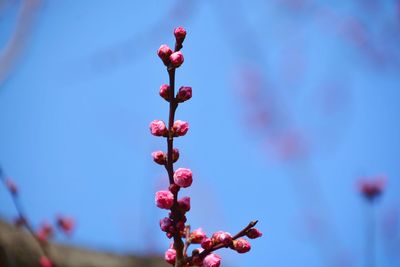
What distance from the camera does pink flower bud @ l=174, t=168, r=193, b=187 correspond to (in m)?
0.85

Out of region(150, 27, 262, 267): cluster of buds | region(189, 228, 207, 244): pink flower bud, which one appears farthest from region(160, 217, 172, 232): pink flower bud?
region(189, 228, 207, 244): pink flower bud

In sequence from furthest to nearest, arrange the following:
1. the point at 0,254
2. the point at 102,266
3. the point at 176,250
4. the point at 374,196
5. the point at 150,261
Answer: the point at 150,261 → the point at 102,266 → the point at 374,196 → the point at 0,254 → the point at 176,250

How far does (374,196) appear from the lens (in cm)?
236

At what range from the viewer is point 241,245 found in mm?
868

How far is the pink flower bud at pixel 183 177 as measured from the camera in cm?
85

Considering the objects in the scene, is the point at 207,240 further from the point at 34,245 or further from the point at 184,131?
the point at 34,245

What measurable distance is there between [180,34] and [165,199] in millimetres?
450

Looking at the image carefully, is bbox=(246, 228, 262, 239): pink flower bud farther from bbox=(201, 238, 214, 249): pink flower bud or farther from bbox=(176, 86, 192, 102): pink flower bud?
bbox=(176, 86, 192, 102): pink flower bud

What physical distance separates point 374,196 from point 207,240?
191cm

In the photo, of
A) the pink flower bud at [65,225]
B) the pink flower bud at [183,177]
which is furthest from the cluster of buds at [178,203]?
the pink flower bud at [65,225]

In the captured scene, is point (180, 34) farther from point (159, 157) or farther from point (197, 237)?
point (197, 237)

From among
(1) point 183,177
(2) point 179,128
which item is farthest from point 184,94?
(1) point 183,177

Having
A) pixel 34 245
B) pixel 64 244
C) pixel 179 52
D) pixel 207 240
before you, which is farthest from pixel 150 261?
pixel 179 52

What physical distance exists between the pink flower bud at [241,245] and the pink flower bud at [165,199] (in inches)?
7.8
